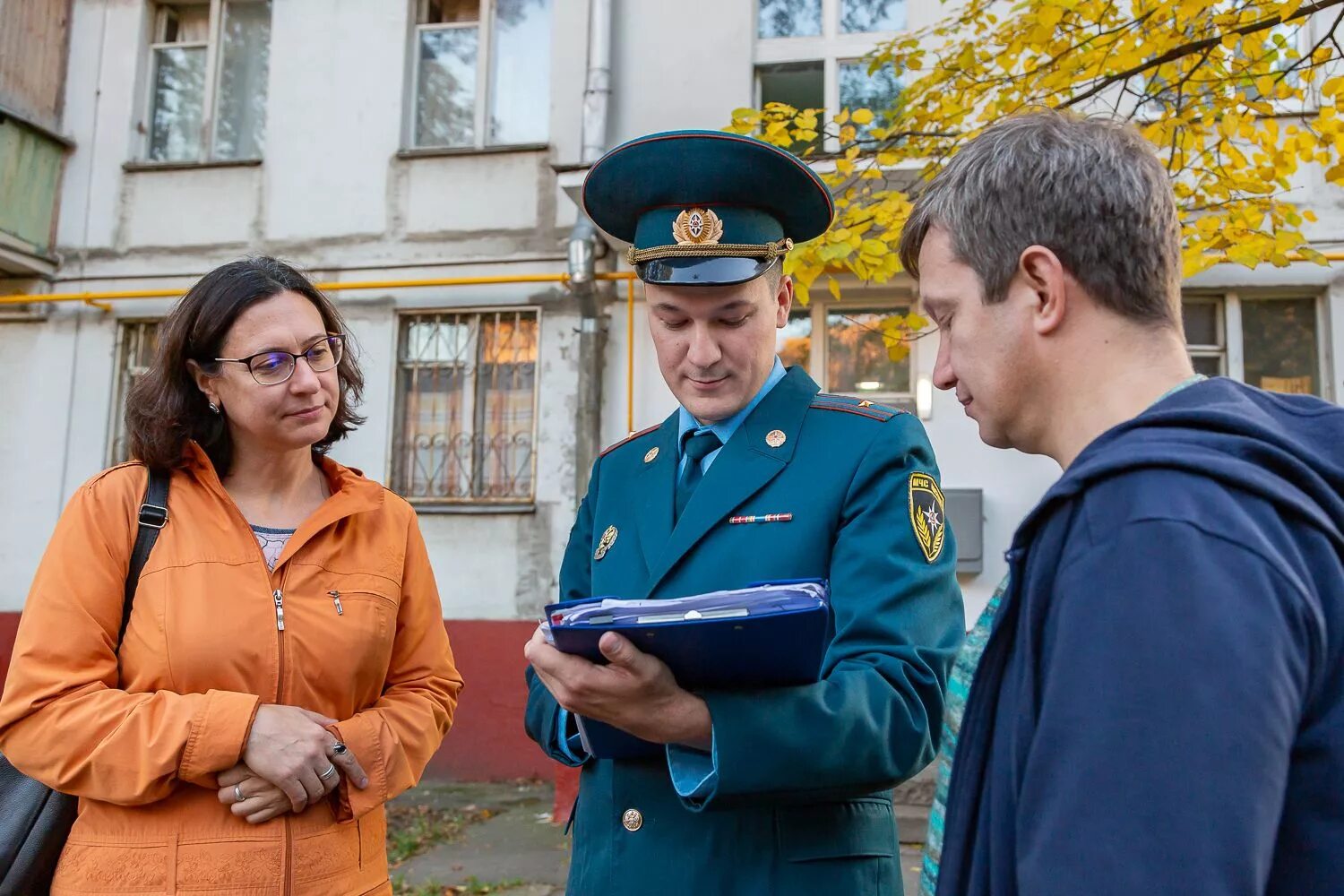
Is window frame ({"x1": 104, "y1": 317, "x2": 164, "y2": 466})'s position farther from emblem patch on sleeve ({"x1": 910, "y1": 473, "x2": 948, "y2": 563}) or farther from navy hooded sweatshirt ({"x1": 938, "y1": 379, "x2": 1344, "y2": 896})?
navy hooded sweatshirt ({"x1": 938, "y1": 379, "x2": 1344, "y2": 896})

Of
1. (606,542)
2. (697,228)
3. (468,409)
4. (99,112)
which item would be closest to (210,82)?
(99,112)

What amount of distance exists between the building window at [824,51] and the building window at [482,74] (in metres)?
1.67

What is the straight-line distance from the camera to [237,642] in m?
1.95

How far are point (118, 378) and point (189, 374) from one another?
6682 mm

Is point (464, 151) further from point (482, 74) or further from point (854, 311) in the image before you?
point (854, 311)

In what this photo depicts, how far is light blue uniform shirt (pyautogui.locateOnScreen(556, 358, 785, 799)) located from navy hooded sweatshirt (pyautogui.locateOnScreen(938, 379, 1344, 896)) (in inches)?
19.1

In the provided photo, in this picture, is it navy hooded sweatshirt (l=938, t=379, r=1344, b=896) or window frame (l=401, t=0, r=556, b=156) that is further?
window frame (l=401, t=0, r=556, b=156)

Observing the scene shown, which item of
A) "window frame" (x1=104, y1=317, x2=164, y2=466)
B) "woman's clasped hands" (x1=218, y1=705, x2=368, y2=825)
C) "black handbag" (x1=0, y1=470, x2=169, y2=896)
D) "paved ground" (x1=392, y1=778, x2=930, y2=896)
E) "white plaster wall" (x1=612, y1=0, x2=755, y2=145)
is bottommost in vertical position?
"paved ground" (x1=392, y1=778, x2=930, y2=896)

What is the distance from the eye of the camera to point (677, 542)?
66.4 inches

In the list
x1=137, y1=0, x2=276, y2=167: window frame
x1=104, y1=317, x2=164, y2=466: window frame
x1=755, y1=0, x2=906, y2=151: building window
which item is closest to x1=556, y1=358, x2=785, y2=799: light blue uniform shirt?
x1=755, y1=0, x2=906, y2=151: building window

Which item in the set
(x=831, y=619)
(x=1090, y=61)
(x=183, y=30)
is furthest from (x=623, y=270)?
(x=831, y=619)

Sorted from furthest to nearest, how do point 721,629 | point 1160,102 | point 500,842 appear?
point 500,842
point 1160,102
point 721,629

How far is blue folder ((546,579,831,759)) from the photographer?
1144 millimetres

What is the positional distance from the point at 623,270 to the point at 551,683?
6276 millimetres
